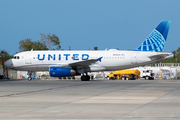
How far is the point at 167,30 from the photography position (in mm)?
39938

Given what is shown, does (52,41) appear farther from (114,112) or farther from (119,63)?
(114,112)

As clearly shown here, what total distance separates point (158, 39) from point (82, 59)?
1101cm

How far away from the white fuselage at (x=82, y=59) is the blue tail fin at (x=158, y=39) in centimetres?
107

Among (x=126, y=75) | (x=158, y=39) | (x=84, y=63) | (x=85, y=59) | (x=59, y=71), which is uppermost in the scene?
(x=158, y=39)

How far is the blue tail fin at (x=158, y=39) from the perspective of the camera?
39812 mm

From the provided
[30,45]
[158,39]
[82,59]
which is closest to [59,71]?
[82,59]

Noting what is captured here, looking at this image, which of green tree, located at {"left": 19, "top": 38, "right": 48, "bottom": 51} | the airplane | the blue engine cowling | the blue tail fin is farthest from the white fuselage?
green tree, located at {"left": 19, "top": 38, "right": 48, "bottom": 51}

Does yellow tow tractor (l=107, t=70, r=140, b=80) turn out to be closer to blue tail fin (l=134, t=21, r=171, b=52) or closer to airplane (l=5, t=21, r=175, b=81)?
blue tail fin (l=134, t=21, r=171, b=52)

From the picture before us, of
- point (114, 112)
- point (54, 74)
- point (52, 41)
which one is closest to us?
point (114, 112)

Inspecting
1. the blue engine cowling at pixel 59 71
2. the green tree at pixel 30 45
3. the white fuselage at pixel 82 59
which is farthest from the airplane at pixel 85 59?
the green tree at pixel 30 45

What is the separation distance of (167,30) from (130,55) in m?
6.50

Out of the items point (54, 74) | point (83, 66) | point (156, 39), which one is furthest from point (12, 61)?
point (156, 39)

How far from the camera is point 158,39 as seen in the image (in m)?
40.0

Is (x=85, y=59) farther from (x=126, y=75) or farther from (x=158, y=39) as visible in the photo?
(x=126, y=75)
